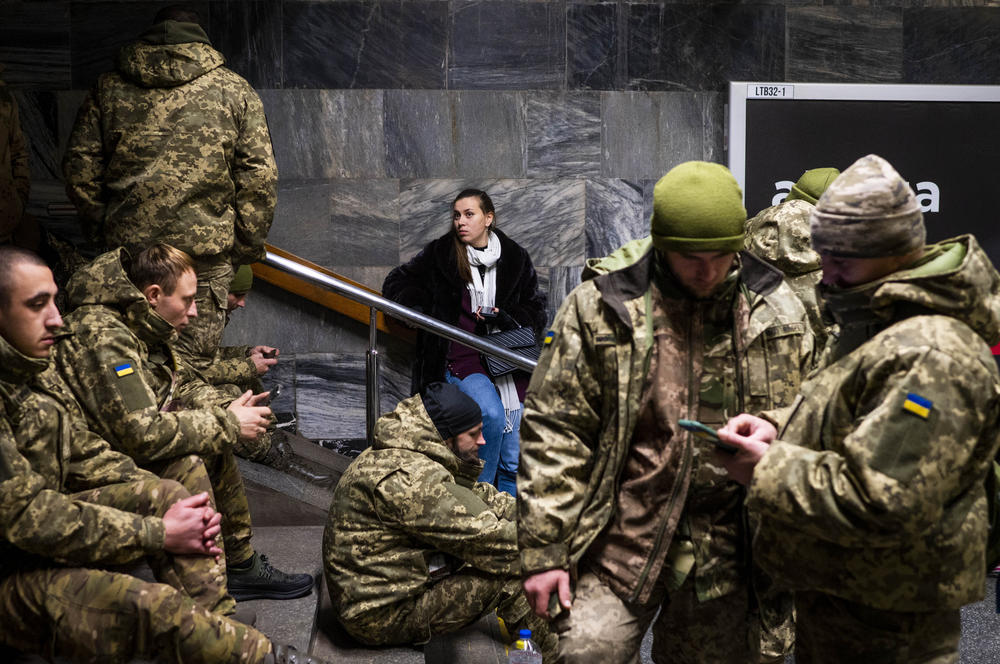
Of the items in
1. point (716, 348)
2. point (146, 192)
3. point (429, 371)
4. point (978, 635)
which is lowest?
point (978, 635)

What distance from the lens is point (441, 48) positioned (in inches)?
257

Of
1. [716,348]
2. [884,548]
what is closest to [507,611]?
[716,348]

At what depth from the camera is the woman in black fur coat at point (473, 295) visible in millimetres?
5715

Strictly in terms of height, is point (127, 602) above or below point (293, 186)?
below

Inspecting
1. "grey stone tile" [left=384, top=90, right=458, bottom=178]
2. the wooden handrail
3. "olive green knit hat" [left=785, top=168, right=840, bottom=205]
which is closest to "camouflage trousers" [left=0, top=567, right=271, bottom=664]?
"olive green knit hat" [left=785, top=168, right=840, bottom=205]

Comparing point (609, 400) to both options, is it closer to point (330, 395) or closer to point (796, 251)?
point (796, 251)

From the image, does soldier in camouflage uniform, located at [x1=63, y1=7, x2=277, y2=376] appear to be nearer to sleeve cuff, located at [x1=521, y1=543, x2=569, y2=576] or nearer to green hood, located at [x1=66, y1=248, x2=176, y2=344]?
green hood, located at [x1=66, y1=248, x2=176, y2=344]

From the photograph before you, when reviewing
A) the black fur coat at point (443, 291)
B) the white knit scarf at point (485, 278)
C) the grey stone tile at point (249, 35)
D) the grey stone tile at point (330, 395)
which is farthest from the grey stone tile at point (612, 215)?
the grey stone tile at point (249, 35)

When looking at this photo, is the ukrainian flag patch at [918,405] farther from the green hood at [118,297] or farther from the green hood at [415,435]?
the green hood at [118,297]

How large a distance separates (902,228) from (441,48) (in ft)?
15.3

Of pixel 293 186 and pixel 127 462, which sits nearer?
pixel 127 462

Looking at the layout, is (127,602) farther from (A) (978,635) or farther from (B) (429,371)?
(A) (978,635)

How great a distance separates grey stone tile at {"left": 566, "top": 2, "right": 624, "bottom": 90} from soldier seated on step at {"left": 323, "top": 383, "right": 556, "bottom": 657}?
3.19m

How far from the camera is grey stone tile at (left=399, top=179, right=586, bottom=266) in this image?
6.59m
